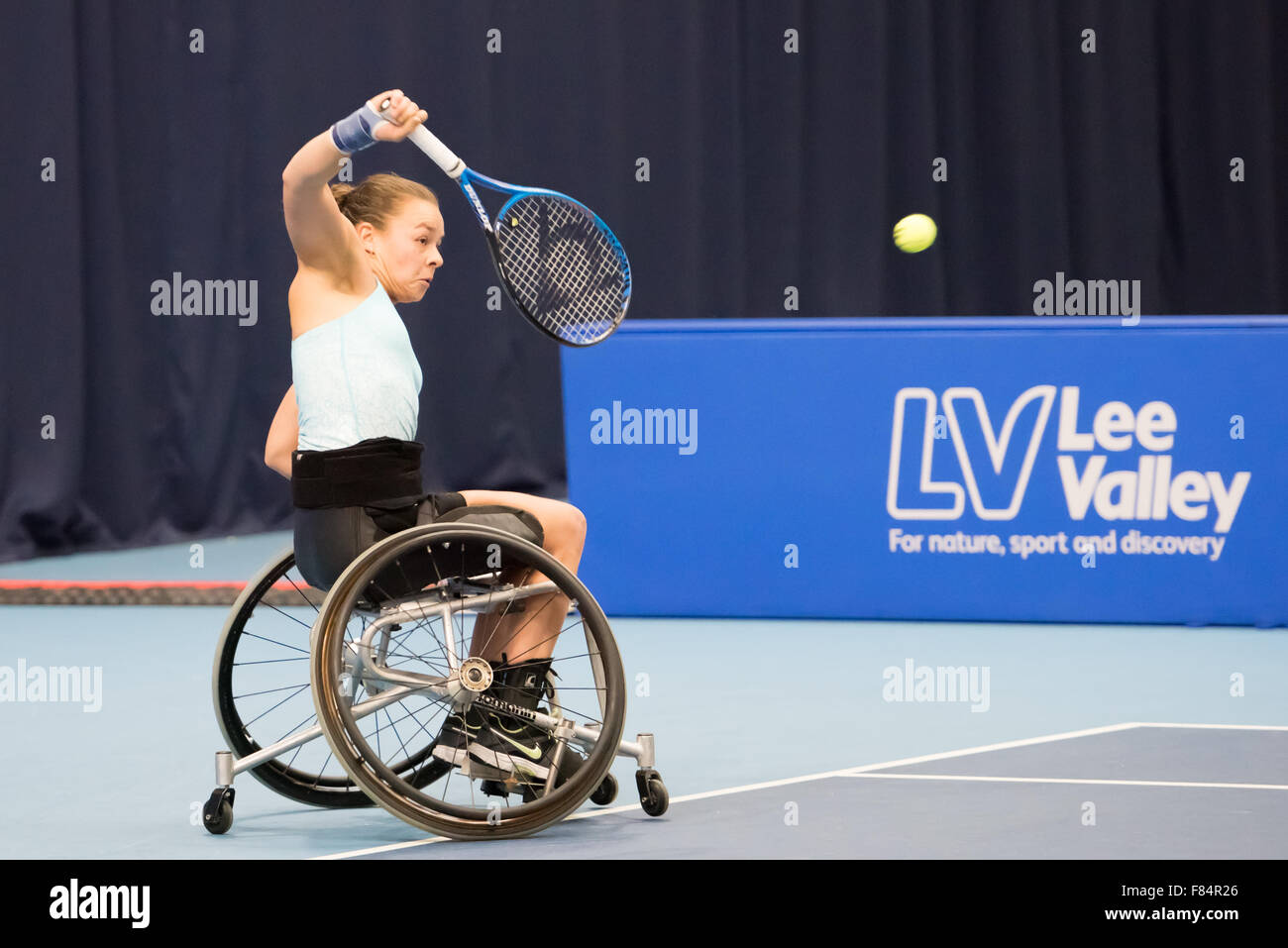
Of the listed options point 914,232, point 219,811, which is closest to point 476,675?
point 219,811

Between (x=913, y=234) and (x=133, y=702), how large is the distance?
5.01 meters

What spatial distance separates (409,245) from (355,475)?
1.54 ft

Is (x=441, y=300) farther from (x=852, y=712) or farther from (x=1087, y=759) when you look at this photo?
(x=1087, y=759)

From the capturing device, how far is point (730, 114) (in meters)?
8.65

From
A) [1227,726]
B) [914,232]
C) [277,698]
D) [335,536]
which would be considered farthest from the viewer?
[914,232]

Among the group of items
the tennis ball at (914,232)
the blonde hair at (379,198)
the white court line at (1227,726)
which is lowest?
the white court line at (1227,726)

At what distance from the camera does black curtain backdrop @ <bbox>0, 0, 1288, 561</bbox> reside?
26.1ft

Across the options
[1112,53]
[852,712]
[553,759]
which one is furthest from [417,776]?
[1112,53]

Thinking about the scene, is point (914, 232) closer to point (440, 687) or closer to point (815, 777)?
point (815, 777)

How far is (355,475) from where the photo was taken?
2965mm

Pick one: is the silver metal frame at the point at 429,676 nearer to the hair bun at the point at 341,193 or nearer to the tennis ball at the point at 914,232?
the hair bun at the point at 341,193

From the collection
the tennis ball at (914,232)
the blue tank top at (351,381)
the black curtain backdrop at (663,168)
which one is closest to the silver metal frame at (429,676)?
the blue tank top at (351,381)

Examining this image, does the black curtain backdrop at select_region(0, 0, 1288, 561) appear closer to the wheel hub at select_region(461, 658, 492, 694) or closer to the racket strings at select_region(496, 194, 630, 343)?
the racket strings at select_region(496, 194, 630, 343)

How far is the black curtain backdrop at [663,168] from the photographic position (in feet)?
26.1
